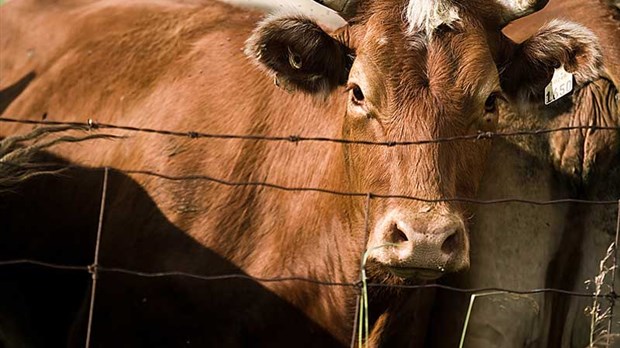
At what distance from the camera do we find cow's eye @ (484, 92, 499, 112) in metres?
5.73

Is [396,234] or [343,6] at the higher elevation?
[343,6]

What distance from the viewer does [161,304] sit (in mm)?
6383

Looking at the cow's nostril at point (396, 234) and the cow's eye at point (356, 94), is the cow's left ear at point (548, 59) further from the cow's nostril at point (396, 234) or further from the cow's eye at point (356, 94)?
the cow's nostril at point (396, 234)

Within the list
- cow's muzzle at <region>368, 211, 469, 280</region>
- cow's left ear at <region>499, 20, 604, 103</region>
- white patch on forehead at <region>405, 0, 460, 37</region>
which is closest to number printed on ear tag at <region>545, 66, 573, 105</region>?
cow's left ear at <region>499, 20, 604, 103</region>

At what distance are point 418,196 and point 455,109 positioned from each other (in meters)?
0.50

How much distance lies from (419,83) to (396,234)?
28.5 inches

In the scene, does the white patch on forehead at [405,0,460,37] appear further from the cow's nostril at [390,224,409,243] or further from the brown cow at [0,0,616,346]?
the cow's nostril at [390,224,409,243]

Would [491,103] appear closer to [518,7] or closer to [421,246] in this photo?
[518,7]

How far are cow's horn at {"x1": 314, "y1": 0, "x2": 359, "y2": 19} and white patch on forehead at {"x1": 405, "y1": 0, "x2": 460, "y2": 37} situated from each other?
317 millimetres

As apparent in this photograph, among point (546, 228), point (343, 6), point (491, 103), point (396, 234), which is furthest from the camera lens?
point (546, 228)

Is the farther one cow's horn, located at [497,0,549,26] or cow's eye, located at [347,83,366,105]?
cow's horn, located at [497,0,549,26]

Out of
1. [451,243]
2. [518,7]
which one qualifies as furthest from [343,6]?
[451,243]

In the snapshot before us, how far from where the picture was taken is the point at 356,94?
18.9 feet

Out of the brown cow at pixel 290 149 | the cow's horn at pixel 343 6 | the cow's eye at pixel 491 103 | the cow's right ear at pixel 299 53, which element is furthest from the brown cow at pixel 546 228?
the cow's horn at pixel 343 6
